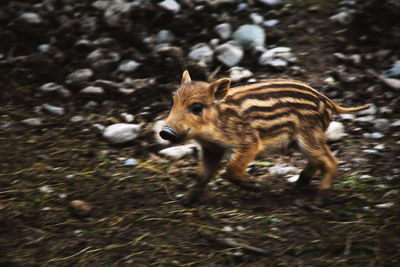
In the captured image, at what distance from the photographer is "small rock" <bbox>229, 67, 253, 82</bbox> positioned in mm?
5180

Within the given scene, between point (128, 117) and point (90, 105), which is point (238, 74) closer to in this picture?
point (128, 117)

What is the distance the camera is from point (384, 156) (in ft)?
13.2

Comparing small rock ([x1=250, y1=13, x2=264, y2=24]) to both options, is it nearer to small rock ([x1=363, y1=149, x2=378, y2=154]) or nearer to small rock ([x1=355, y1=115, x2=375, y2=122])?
small rock ([x1=355, y1=115, x2=375, y2=122])

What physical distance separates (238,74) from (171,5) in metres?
1.62

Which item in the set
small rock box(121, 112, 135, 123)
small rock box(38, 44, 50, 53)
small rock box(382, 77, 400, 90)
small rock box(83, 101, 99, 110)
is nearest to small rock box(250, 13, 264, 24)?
small rock box(382, 77, 400, 90)

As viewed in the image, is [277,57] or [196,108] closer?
[196,108]

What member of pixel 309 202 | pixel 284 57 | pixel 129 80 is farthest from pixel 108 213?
pixel 284 57

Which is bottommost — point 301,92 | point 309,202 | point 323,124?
point 309,202

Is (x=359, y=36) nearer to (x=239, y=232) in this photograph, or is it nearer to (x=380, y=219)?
(x=380, y=219)

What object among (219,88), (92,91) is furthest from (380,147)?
(92,91)

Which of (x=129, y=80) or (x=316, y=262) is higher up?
(x=129, y=80)

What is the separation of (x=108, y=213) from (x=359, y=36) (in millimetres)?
3637

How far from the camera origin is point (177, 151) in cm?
443

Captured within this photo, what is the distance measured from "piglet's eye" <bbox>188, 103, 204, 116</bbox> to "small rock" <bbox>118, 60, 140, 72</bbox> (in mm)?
2010
